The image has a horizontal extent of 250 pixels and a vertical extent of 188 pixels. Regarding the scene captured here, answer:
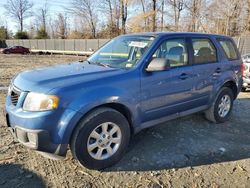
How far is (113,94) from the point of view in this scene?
334 cm

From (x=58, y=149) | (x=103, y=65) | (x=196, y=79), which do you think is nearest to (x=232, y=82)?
(x=196, y=79)

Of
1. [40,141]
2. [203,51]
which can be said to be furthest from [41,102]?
[203,51]

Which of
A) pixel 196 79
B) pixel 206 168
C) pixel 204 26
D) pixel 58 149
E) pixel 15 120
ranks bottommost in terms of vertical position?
pixel 206 168

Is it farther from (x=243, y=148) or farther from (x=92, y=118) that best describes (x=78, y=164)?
(x=243, y=148)

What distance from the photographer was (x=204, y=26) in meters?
31.5

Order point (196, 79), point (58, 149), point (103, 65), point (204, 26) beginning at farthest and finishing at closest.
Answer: point (204, 26), point (196, 79), point (103, 65), point (58, 149)

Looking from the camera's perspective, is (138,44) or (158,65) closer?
(158,65)

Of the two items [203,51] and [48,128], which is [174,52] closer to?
[203,51]

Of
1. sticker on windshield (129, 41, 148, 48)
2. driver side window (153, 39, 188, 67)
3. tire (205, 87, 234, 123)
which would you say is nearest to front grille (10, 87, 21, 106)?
sticker on windshield (129, 41, 148, 48)

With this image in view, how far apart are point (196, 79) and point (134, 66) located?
1360 mm

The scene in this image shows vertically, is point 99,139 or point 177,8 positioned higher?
point 177,8

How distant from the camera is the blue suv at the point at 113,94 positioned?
301cm

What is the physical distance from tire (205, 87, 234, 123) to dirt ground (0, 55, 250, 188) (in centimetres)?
49

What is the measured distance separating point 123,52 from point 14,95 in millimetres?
1738
